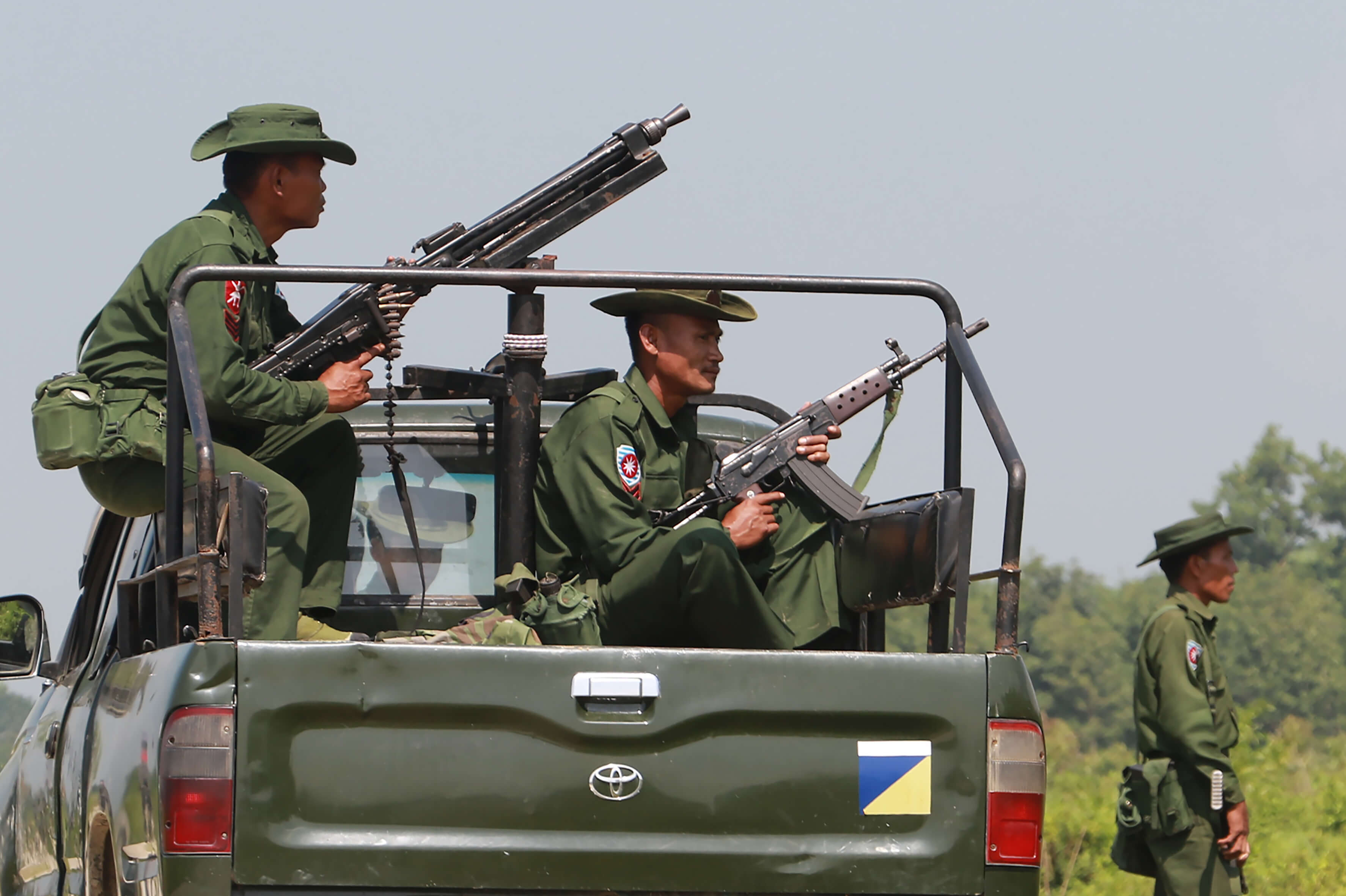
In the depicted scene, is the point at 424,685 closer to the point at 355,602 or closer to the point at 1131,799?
the point at 355,602

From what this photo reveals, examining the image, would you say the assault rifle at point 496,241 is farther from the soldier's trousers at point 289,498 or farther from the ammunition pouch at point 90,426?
the ammunition pouch at point 90,426

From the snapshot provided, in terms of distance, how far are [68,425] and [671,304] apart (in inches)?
68.2

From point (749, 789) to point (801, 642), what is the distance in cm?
143

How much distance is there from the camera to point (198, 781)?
358 centimetres

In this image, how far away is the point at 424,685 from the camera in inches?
147

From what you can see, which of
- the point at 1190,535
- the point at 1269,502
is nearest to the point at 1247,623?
the point at 1269,502

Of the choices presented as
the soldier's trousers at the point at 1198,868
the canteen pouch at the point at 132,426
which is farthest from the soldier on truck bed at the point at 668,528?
the soldier's trousers at the point at 1198,868

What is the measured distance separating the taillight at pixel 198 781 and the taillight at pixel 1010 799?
155cm

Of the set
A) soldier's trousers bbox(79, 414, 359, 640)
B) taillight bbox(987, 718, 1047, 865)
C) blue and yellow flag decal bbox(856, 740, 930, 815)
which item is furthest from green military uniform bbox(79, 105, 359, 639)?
taillight bbox(987, 718, 1047, 865)

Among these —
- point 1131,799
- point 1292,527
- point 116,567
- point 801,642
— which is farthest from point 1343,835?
point 1292,527

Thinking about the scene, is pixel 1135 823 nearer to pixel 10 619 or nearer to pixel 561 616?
pixel 561 616

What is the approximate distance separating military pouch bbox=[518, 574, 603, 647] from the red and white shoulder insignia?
0.99m

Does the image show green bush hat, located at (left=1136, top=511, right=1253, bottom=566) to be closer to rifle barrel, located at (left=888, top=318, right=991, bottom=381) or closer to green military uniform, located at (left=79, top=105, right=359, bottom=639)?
rifle barrel, located at (left=888, top=318, right=991, bottom=381)

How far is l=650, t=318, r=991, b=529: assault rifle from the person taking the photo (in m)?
5.28
